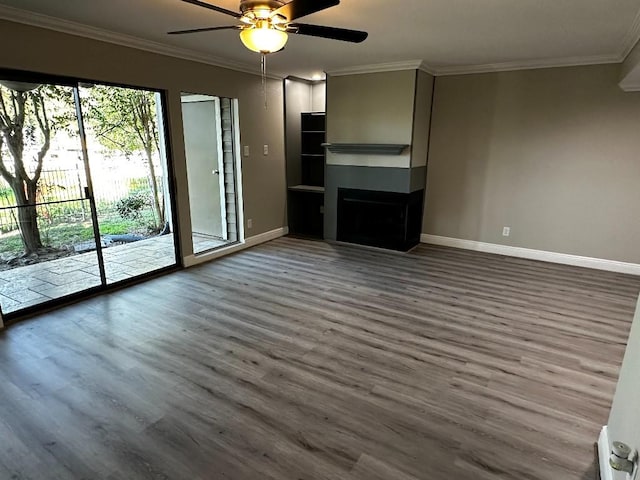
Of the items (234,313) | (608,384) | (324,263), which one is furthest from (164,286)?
(608,384)

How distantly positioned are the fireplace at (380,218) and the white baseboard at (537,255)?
1.30 feet

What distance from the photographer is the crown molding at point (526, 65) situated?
4.03 m

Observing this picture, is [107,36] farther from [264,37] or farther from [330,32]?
[330,32]

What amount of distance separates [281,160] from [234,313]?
3017 mm

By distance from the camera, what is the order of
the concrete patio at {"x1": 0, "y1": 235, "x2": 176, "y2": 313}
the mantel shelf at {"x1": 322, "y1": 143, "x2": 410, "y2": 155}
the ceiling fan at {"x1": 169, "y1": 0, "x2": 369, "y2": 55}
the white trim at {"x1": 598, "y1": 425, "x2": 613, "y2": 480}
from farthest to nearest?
the mantel shelf at {"x1": 322, "y1": 143, "x2": 410, "y2": 155}
the concrete patio at {"x1": 0, "y1": 235, "x2": 176, "y2": 313}
the ceiling fan at {"x1": 169, "y1": 0, "x2": 369, "y2": 55}
the white trim at {"x1": 598, "y1": 425, "x2": 613, "y2": 480}

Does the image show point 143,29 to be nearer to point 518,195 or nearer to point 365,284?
point 365,284

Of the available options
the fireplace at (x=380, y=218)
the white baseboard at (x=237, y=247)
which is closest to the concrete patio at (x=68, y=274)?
the white baseboard at (x=237, y=247)

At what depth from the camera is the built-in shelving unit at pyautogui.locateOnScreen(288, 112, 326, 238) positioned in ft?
19.4

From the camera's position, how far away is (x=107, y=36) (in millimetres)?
3309

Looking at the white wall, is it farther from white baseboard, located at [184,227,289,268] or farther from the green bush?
the green bush

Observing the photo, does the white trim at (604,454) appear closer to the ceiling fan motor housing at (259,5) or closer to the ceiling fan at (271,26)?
the ceiling fan at (271,26)

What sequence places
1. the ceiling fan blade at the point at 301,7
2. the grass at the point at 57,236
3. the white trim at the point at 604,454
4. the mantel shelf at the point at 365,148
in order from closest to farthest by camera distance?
the white trim at the point at 604,454
the ceiling fan blade at the point at 301,7
the grass at the point at 57,236
the mantel shelf at the point at 365,148

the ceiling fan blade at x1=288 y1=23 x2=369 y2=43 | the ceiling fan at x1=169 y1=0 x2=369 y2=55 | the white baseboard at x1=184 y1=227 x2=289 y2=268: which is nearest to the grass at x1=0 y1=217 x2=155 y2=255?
the white baseboard at x1=184 y1=227 x2=289 y2=268

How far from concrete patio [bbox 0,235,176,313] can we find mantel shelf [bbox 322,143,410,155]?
2.53 metres
